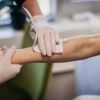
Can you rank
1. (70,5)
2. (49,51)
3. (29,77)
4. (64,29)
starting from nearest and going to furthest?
1. (49,51)
2. (29,77)
3. (64,29)
4. (70,5)

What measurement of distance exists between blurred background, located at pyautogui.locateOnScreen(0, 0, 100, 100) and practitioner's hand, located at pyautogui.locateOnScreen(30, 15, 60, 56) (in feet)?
1.25

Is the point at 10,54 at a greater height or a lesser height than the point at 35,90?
greater

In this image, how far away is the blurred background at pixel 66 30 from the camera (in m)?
1.48

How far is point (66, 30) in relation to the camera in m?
1.68

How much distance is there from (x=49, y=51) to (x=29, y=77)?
0.47m

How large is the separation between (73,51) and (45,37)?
13cm

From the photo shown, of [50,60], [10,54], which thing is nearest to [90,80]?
[50,60]

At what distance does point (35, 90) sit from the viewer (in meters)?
1.34

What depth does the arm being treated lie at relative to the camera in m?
0.97

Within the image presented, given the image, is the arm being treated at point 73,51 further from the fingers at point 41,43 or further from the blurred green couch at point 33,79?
the blurred green couch at point 33,79

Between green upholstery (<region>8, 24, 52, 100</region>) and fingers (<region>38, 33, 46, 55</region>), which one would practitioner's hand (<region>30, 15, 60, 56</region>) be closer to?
fingers (<region>38, 33, 46, 55</region>)

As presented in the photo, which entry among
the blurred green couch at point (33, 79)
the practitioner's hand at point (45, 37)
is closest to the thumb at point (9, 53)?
the practitioner's hand at point (45, 37)

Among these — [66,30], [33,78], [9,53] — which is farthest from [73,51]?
[66,30]

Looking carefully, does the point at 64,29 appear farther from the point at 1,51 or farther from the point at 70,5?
the point at 1,51
